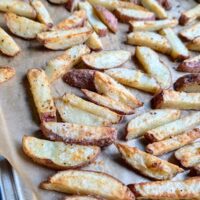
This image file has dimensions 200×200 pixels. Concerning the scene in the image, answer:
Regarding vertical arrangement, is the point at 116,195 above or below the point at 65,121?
below

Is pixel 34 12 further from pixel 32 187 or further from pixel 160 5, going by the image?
pixel 32 187

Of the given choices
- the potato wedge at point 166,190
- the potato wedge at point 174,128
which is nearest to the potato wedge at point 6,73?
the potato wedge at point 174,128

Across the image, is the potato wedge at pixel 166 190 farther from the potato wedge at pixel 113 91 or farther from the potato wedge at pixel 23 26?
the potato wedge at pixel 23 26

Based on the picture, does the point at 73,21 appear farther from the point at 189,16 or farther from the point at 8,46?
the point at 189,16

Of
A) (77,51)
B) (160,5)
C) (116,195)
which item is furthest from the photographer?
(160,5)

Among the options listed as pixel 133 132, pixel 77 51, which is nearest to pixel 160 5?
pixel 77 51

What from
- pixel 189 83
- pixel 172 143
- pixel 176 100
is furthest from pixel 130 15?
pixel 172 143

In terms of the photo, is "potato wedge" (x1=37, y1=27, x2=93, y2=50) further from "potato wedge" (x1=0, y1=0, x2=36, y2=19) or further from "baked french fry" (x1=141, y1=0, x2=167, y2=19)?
"baked french fry" (x1=141, y1=0, x2=167, y2=19)
